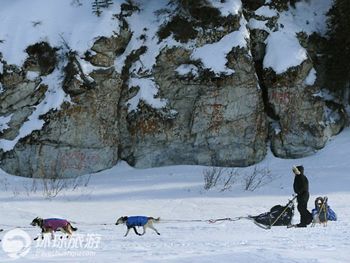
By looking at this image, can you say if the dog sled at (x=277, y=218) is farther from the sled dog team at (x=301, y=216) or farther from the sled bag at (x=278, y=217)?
the sled dog team at (x=301, y=216)

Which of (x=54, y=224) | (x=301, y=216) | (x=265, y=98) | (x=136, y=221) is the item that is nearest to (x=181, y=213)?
(x=301, y=216)

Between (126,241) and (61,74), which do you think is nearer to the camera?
(126,241)

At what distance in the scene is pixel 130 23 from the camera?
2308 centimetres

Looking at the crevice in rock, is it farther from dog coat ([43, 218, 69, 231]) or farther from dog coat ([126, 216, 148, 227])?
dog coat ([43, 218, 69, 231])

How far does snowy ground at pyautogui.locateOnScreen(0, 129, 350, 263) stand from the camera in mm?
7387

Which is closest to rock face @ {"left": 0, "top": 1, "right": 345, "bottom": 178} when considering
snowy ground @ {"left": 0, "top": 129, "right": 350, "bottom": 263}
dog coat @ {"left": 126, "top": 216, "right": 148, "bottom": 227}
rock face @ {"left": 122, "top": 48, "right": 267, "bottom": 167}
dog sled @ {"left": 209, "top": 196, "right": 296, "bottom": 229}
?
rock face @ {"left": 122, "top": 48, "right": 267, "bottom": 167}

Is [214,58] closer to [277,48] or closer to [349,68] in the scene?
[277,48]

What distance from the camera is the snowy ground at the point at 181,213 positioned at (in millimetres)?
7387

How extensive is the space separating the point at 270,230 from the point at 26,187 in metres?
10.4

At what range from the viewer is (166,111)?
842 inches

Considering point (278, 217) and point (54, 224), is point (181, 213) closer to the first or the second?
point (278, 217)

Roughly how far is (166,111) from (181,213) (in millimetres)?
6934

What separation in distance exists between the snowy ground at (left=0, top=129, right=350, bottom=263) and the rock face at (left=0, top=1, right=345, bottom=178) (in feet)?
2.62

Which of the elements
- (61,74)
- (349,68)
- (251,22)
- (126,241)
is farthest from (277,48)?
(126,241)
